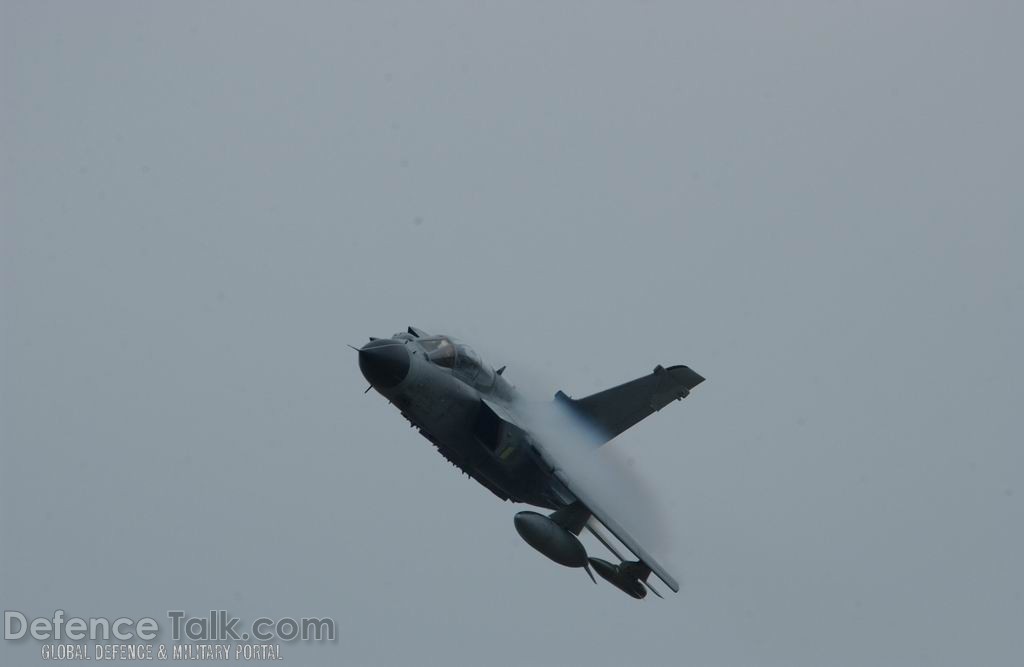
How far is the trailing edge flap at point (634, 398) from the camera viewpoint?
3409cm

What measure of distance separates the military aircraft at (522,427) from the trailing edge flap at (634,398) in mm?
25

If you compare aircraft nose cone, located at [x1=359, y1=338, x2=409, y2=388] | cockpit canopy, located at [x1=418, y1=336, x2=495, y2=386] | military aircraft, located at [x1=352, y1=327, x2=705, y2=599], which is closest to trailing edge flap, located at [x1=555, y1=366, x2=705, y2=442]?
military aircraft, located at [x1=352, y1=327, x2=705, y2=599]

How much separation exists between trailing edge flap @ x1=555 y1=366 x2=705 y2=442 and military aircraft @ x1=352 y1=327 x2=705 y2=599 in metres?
0.02

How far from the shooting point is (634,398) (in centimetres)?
3425

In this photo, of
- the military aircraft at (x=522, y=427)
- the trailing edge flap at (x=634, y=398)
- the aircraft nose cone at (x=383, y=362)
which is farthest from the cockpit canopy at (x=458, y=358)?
the trailing edge flap at (x=634, y=398)

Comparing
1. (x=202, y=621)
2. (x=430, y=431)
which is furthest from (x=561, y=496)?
(x=202, y=621)

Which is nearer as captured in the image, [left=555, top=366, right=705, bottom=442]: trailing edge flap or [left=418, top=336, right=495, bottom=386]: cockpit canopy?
[left=418, top=336, right=495, bottom=386]: cockpit canopy

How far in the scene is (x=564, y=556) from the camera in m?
30.6

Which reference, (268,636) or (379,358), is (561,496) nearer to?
(379,358)

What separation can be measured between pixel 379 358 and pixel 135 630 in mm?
16440

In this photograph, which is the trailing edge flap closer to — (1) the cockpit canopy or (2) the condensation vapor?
(2) the condensation vapor

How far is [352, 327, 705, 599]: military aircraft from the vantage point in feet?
100

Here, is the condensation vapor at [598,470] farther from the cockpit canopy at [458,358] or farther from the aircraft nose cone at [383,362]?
the aircraft nose cone at [383,362]

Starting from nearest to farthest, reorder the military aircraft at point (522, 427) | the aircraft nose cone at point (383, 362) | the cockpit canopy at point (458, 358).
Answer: the aircraft nose cone at point (383, 362), the military aircraft at point (522, 427), the cockpit canopy at point (458, 358)
